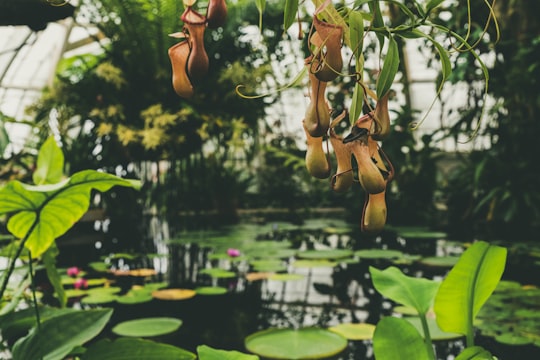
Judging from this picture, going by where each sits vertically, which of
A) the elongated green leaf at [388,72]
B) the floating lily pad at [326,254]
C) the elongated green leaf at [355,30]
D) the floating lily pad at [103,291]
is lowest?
the floating lily pad at [103,291]

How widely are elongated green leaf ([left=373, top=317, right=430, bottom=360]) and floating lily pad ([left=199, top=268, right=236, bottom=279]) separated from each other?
1468mm

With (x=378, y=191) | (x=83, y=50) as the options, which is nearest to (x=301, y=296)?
(x=378, y=191)

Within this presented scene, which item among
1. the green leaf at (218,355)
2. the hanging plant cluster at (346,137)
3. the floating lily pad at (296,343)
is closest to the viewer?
the hanging plant cluster at (346,137)

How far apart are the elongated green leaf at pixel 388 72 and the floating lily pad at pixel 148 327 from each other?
3.96 ft

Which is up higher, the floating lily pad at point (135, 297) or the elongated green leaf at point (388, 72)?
the elongated green leaf at point (388, 72)

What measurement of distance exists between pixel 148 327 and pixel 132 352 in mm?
668

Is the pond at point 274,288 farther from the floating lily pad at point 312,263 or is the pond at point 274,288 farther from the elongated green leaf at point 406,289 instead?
the elongated green leaf at point 406,289

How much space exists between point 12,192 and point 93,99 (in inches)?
150

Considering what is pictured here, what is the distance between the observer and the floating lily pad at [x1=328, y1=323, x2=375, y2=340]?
1.42m

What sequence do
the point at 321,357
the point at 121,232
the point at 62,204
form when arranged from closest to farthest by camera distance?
the point at 62,204
the point at 321,357
the point at 121,232

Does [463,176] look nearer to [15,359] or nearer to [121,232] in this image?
[121,232]

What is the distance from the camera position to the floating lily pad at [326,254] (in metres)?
2.59

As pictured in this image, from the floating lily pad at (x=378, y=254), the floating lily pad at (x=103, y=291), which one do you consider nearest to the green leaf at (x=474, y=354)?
the floating lily pad at (x=103, y=291)

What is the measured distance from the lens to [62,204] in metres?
0.95
